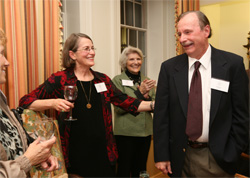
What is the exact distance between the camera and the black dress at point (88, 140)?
2.09m

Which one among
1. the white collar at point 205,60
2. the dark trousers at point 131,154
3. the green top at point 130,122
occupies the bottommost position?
the dark trousers at point 131,154

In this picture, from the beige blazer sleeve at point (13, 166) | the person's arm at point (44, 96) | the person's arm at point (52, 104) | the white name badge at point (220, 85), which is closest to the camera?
the beige blazer sleeve at point (13, 166)

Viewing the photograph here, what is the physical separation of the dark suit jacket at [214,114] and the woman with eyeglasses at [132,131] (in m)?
0.99

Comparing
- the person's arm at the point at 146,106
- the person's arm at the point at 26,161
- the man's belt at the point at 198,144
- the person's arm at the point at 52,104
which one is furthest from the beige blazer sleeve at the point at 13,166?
the person's arm at the point at 146,106

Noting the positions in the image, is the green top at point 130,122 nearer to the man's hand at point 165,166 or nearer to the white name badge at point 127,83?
the white name badge at point 127,83

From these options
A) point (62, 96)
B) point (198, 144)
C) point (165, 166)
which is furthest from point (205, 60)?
point (62, 96)

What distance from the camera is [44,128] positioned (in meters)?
1.20

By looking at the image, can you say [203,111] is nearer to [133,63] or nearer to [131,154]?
[131,154]

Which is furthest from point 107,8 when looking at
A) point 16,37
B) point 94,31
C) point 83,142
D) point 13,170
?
point 13,170

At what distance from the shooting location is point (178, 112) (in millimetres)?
1675

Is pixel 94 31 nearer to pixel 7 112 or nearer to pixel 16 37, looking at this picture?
pixel 16 37

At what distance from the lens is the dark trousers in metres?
2.73

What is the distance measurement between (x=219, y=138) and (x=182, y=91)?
0.38m

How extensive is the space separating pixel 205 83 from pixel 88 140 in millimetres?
1073
